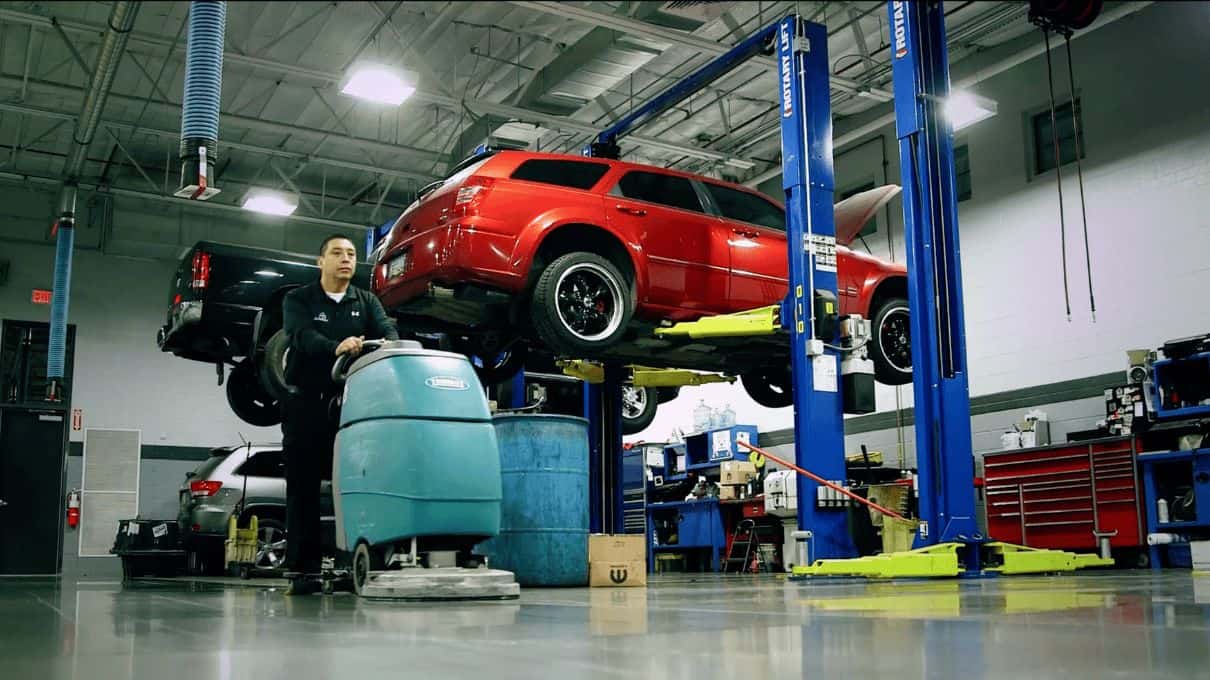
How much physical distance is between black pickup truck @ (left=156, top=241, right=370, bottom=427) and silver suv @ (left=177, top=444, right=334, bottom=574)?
1.55 meters

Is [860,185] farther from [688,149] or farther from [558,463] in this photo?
[558,463]

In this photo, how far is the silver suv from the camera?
33.2ft

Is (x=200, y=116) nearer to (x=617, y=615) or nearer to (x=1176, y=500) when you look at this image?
(x=617, y=615)

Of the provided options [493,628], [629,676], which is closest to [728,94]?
[493,628]

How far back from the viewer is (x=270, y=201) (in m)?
14.8

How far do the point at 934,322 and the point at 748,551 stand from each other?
6.63 m

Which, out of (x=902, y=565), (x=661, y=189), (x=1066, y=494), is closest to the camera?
(x=902, y=565)

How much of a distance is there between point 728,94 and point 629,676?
13.6m

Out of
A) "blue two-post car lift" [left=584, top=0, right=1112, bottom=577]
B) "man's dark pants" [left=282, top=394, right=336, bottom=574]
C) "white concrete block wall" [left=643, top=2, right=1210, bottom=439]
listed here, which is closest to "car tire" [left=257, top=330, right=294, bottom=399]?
"man's dark pants" [left=282, top=394, right=336, bottom=574]

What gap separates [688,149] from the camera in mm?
14898

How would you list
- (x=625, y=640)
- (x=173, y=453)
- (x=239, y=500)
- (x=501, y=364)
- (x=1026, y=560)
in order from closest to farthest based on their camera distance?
1. (x=625, y=640)
2. (x=1026, y=560)
3. (x=501, y=364)
4. (x=239, y=500)
5. (x=173, y=453)

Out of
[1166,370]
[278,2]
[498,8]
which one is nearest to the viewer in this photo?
[278,2]

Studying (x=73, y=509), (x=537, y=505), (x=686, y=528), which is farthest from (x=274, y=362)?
(x=73, y=509)

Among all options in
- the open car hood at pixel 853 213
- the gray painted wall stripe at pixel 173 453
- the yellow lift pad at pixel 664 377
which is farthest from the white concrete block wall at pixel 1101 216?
the gray painted wall stripe at pixel 173 453
